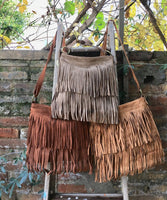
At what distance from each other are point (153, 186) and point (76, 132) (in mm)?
659

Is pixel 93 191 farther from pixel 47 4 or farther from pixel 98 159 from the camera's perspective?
pixel 47 4

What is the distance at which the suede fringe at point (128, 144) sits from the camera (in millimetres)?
1047

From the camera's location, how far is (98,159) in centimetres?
108

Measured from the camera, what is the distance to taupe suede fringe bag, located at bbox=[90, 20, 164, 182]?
1.05m

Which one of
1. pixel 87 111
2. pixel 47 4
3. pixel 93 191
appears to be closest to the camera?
pixel 87 111

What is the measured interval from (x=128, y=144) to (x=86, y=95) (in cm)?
30

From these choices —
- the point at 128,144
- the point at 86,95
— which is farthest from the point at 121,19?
the point at 128,144

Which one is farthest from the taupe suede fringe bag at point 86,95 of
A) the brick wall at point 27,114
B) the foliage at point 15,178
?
the foliage at point 15,178

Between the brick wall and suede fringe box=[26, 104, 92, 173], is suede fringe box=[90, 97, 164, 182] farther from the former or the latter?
the brick wall

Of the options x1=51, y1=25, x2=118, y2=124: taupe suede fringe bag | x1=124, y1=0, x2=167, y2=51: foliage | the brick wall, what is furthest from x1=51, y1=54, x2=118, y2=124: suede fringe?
x1=124, y1=0, x2=167, y2=51: foliage

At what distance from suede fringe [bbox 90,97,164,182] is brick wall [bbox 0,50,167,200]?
11.7 inches

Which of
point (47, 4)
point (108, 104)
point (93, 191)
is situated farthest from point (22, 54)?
point (93, 191)

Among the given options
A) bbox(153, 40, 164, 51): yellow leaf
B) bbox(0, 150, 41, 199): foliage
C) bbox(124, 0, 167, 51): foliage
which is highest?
bbox(124, 0, 167, 51): foliage

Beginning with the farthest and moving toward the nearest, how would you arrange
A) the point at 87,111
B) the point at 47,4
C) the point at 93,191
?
the point at 47,4 < the point at 93,191 < the point at 87,111
